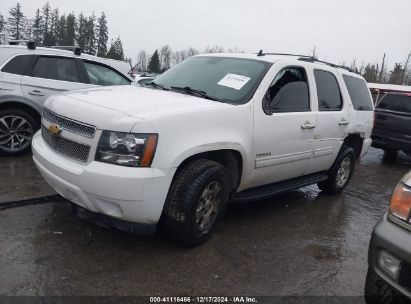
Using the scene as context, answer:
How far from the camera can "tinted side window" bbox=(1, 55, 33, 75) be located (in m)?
5.89

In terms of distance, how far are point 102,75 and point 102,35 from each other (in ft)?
251

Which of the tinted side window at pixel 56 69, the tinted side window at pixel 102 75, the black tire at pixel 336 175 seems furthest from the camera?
the tinted side window at pixel 102 75

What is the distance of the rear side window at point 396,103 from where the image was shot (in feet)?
31.2

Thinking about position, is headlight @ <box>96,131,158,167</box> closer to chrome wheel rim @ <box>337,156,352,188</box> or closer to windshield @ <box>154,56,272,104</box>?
windshield @ <box>154,56,272,104</box>

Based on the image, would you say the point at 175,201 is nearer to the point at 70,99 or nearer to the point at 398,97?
the point at 70,99

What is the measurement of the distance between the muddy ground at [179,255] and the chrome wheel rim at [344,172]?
102cm

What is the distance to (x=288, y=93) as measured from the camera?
14.4ft

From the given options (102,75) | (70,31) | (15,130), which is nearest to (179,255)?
(15,130)

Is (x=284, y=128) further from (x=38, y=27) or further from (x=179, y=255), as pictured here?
(x=38, y=27)

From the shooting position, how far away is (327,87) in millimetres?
5227

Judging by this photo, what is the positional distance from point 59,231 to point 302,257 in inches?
88.8

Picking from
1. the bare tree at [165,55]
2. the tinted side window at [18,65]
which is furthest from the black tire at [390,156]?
the bare tree at [165,55]

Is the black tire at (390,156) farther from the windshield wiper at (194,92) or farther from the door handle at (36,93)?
the door handle at (36,93)

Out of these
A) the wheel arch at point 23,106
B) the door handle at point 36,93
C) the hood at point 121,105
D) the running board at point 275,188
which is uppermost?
the hood at point 121,105
